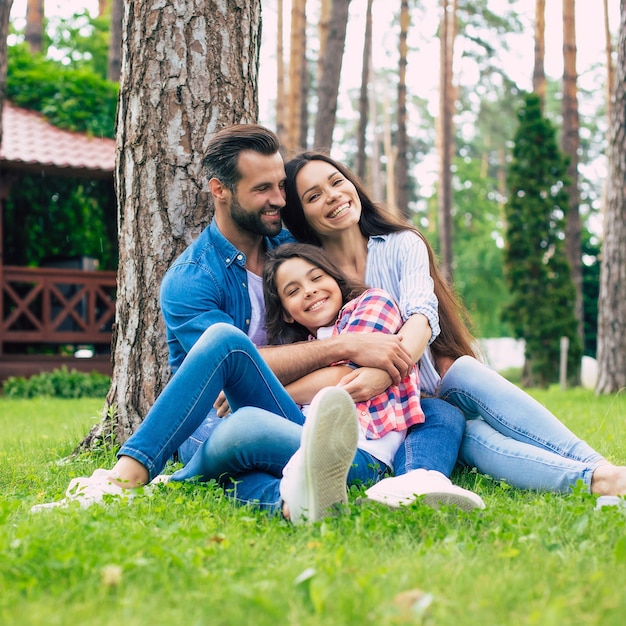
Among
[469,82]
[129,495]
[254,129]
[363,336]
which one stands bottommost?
[129,495]

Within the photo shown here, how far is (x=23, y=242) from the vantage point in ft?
47.0

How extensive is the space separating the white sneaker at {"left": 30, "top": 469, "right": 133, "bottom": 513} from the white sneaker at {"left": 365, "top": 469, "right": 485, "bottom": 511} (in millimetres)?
909

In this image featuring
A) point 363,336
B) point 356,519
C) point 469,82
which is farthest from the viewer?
point 469,82

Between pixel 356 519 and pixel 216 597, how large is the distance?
0.78 metres

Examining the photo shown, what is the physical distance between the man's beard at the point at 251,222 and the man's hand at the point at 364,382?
0.88 meters

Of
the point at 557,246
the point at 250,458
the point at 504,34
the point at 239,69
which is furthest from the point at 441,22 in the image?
the point at 250,458

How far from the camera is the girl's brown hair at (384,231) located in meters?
4.03

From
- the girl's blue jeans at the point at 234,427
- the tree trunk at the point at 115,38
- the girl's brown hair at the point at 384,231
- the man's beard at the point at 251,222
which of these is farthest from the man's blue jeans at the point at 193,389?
the tree trunk at the point at 115,38

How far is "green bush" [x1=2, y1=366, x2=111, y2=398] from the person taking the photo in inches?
450

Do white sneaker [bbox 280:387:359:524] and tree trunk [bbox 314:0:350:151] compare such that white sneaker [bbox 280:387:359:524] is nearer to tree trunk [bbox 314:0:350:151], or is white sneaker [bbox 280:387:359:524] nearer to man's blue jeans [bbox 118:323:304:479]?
man's blue jeans [bbox 118:323:304:479]

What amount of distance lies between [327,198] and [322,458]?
1.60m

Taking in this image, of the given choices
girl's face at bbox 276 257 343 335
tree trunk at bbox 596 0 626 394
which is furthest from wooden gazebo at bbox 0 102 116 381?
girl's face at bbox 276 257 343 335

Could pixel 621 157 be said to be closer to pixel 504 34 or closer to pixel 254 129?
pixel 254 129

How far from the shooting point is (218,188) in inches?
157
